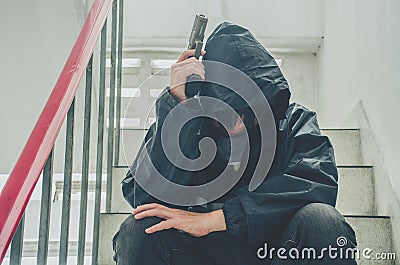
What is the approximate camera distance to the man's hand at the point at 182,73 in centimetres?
145

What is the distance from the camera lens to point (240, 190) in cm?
133

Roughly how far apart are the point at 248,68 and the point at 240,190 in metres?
0.28

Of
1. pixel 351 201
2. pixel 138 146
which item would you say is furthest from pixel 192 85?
pixel 138 146

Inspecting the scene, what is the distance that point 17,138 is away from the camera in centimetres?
287

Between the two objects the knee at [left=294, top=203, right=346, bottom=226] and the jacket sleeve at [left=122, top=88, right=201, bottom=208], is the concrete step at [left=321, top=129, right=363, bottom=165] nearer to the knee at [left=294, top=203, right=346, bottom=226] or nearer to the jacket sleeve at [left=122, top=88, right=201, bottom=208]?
the jacket sleeve at [left=122, top=88, right=201, bottom=208]

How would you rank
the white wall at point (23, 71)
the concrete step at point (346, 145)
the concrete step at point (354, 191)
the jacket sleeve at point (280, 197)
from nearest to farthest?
the jacket sleeve at point (280, 197), the concrete step at point (354, 191), the concrete step at point (346, 145), the white wall at point (23, 71)

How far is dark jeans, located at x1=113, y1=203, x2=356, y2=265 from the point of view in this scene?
1.16 m

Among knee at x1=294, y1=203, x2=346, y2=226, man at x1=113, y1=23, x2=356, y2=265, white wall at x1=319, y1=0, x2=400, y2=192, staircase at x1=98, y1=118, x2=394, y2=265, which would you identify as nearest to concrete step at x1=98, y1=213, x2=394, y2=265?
staircase at x1=98, y1=118, x2=394, y2=265

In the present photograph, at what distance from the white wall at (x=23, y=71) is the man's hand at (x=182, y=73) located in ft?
4.97

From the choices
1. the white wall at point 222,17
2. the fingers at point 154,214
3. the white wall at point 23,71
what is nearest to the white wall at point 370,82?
the white wall at point 222,17

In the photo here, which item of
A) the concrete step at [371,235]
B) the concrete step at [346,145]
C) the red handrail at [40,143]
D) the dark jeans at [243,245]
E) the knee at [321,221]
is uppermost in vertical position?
the red handrail at [40,143]

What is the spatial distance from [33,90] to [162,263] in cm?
178

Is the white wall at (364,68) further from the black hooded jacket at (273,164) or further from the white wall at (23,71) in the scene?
the white wall at (23,71)

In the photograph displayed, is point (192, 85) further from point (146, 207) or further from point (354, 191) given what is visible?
point (354, 191)
